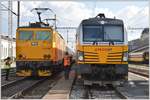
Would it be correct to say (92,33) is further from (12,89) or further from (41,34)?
(41,34)

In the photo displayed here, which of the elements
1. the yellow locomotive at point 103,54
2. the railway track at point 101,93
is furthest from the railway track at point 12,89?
the yellow locomotive at point 103,54

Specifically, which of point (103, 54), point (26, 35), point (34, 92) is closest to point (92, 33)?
point (103, 54)

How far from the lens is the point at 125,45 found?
16.5 m

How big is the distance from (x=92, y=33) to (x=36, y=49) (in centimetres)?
649

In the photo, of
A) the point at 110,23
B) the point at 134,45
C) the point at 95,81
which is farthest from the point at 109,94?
the point at 134,45

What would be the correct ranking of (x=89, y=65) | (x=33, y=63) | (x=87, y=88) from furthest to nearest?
1. (x=33, y=63)
2. (x=87, y=88)
3. (x=89, y=65)

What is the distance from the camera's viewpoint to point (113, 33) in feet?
55.3

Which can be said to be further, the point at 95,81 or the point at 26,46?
the point at 26,46

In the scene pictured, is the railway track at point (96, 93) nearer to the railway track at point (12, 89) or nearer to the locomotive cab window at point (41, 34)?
the railway track at point (12, 89)

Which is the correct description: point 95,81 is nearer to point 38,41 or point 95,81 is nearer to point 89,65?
point 89,65

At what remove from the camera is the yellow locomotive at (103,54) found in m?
16.2

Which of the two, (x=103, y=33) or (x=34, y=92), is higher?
(x=103, y=33)

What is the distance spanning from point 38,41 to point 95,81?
23.7 ft

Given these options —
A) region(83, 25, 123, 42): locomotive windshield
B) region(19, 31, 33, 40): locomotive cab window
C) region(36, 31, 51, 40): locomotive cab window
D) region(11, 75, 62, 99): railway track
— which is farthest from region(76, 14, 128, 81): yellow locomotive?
region(19, 31, 33, 40): locomotive cab window
